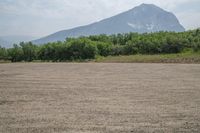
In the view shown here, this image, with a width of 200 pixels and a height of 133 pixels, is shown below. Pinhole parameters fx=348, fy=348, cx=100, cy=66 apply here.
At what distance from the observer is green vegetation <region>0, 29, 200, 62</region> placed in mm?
69000

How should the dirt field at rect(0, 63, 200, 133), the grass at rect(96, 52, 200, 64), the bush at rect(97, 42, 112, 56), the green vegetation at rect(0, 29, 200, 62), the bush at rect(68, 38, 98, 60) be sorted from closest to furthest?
the dirt field at rect(0, 63, 200, 133)
the grass at rect(96, 52, 200, 64)
the green vegetation at rect(0, 29, 200, 62)
the bush at rect(68, 38, 98, 60)
the bush at rect(97, 42, 112, 56)

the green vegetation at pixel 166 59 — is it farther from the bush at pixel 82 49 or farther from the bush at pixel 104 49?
the bush at pixel 104 49

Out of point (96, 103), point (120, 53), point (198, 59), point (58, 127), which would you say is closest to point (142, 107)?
point (96, 103)

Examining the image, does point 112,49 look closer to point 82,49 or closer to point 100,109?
point 82,49

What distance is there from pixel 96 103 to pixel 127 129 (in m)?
4.85

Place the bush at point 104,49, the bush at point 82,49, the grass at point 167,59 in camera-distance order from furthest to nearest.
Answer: the bush at point 104,49 → the bush at point 82,49 → the grass at point 167,59

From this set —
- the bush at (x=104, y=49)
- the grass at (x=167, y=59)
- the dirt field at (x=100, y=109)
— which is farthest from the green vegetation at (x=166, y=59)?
the dirt field at (x=100, y=109)

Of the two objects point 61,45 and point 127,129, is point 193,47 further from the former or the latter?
point 127,129

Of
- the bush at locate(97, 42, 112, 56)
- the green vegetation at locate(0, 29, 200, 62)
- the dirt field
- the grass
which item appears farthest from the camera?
the bush at locate(97, 42, 112, 56)

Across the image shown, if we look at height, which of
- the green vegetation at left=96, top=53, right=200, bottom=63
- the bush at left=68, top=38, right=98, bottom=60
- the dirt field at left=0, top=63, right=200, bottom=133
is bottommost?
the dirt field at left=0, top=63, right=200, bottom=133

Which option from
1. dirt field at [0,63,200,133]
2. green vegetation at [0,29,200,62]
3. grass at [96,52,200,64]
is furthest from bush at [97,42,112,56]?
dirt field at [0,63,200,133]

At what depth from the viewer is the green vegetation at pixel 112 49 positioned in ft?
226

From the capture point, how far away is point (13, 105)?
14.7m

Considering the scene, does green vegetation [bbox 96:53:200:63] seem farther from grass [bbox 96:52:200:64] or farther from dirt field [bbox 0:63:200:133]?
dirt field [bbox 0:63:200:133]
